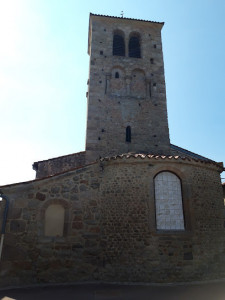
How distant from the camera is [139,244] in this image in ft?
24.7

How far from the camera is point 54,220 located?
8.07 metres

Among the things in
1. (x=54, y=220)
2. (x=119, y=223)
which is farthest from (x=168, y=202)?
(x=54, y=220)

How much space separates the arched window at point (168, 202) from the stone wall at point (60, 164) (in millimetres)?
5013

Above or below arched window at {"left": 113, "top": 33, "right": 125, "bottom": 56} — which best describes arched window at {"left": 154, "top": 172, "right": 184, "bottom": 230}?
below

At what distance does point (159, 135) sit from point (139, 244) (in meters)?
6.98

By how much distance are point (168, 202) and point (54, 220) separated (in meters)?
4.13

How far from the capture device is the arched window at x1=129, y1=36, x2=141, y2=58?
601 inches

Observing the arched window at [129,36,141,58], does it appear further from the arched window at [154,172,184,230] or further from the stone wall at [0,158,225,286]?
the arched window at [154,172,184,230]

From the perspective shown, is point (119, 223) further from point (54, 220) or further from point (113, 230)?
point (54, 220)

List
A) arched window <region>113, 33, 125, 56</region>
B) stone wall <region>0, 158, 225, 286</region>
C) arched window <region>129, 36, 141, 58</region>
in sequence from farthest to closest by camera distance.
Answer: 1. arched window <region>129, 36, 141, 58</region>
2. arched window <region>113, 33, 125, 56</region>
3. stone wall <region>0, 158, 225, 286</region>

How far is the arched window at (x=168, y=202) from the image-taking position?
7945mm

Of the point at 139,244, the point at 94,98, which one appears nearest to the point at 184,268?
the point at 139,244

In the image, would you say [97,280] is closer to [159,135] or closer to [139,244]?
[139,244]

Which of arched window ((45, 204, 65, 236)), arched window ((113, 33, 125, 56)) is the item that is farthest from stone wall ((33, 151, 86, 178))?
arched window ((113, 33, 125, 56))
